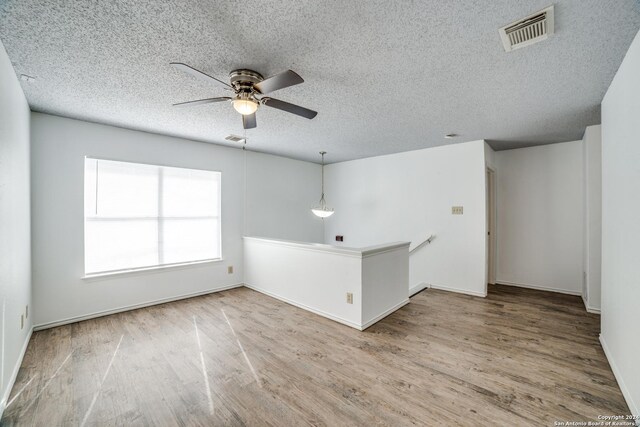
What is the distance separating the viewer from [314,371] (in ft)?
7.55

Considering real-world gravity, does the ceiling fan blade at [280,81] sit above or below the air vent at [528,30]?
below

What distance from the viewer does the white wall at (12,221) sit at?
6.19 feet

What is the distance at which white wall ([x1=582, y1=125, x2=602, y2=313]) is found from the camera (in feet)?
11.4

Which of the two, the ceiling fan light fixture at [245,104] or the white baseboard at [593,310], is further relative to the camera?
the white baseboard at [593,310]

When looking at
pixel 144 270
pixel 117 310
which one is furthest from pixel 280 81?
pixel 117 310

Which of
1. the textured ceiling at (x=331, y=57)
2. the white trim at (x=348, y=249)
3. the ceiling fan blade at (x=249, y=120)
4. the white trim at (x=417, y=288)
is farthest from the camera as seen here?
the white trim at (x=417, y=288)

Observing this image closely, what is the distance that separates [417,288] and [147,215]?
448cm

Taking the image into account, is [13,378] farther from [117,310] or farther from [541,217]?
[541,217]

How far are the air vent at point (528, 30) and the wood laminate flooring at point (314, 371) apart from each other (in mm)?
2489

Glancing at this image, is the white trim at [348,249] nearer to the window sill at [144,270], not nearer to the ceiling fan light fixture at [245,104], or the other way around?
the window sill at [144,270]

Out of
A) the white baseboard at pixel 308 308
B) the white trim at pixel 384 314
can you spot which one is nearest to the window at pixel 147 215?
the white baseboard at pixel 308 308

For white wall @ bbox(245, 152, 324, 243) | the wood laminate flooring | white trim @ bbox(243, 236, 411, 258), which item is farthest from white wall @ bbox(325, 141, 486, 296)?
white trim @ bbox(243, 236, 411, 258)

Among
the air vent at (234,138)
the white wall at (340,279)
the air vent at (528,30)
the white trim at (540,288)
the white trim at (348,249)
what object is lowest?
the white trim at (540,288)

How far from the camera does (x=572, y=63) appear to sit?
2.04 metres
